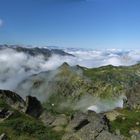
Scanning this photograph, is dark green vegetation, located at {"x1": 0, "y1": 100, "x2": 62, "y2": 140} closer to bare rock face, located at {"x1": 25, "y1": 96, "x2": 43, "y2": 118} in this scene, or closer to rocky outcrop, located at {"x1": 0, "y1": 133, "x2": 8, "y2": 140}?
rocky outcrop, located at {"x1": 0, "y1": 133, "x2": 8, "y2": 140}

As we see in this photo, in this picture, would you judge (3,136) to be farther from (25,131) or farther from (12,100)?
(12,100)

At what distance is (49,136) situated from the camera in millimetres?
68938

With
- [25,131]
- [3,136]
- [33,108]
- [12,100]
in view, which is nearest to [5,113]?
[25,131]

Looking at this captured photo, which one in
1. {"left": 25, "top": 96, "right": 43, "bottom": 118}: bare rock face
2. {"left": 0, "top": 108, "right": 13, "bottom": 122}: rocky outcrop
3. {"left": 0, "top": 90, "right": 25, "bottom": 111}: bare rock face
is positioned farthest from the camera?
{"left": 0, "top": 90, "right": 25, "bottom": 111}: bare rock face

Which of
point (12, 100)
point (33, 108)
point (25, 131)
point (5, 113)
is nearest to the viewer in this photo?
point (25, 131)

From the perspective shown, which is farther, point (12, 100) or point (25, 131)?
point (12, 100)

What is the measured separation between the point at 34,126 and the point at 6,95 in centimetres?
9838

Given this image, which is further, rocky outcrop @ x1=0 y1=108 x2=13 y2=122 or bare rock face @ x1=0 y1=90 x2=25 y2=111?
bare rock face @ x1=0 y1=90 x2=25 y2=111

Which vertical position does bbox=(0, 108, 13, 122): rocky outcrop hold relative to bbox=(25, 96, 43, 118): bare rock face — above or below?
above

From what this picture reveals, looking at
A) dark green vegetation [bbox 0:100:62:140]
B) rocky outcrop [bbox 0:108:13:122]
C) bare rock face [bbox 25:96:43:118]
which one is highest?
dark green vegetation [bbox 0:100:62:140]

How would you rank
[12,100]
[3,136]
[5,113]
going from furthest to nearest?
[12,100]
[5,113]
[3,136]

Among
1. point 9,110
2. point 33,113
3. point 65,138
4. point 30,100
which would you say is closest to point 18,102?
point 30,100

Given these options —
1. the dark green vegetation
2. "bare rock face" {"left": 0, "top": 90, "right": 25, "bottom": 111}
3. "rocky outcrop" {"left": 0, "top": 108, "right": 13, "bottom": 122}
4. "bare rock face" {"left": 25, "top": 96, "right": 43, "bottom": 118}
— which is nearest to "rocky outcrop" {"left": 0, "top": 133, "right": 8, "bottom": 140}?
the dark green vegetation

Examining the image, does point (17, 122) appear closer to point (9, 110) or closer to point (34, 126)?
point (34, 126)
